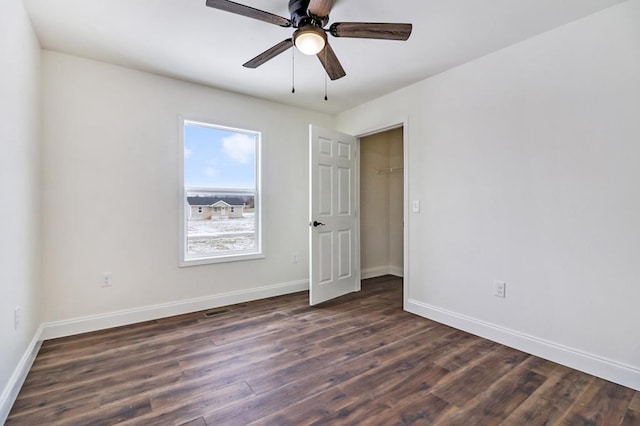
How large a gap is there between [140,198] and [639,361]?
4074mm

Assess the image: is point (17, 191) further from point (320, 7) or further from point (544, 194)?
point (544, 194)

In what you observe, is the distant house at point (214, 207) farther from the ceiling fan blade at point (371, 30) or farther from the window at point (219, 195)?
the ceiling fan blade at point (371, 30)

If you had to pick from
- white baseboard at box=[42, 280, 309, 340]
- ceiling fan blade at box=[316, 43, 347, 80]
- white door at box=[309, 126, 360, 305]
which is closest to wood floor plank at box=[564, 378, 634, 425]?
white door at box=[309, 126, 360, 305]

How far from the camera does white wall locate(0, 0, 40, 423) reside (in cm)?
170

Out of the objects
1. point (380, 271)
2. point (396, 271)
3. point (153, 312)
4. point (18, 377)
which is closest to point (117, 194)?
point (153, 312)

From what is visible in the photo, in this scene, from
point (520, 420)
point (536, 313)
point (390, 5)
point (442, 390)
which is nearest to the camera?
point (520, 420)

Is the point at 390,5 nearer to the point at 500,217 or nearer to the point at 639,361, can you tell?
the point at 500,217

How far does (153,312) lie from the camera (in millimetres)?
3068

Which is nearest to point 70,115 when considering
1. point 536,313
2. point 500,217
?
point 500,217

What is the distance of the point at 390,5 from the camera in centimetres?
202

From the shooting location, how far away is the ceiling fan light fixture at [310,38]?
1817mm

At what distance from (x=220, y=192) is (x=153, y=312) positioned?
55.8 inches

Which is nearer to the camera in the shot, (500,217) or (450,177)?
(500,217)

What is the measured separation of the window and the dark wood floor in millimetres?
908
